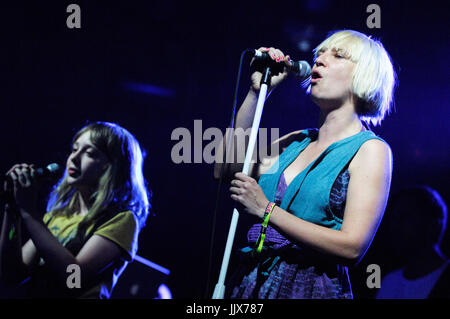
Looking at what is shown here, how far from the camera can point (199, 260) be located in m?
2.17

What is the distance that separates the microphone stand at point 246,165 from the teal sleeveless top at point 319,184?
184 mm

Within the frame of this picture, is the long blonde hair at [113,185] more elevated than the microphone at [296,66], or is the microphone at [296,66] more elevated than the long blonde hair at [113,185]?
the microphone at [296,66]

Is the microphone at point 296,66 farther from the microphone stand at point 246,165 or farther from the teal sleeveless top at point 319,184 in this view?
the teal sleeveless top at point 319,184

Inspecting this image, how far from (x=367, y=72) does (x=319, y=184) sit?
1.45 ft

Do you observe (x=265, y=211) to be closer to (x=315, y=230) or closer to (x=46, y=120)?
(x=315, y=230)

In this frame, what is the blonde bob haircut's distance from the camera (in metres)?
1.30

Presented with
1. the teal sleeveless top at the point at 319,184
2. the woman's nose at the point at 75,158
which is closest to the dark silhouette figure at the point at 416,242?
the teal sleeveless top at the point at 319,184

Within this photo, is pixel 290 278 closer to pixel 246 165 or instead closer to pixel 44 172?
pixel 246 165

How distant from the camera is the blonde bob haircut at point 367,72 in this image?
1298mm

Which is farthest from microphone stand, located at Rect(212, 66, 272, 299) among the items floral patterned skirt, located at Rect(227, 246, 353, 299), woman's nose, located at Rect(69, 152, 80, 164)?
woman's nose, located at Rect(69, 152, 80, 164)

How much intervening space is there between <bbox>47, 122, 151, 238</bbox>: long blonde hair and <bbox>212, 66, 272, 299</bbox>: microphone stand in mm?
869

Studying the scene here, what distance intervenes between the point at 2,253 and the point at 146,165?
86 centimetres

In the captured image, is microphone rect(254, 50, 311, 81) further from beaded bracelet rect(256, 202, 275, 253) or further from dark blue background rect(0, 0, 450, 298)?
dark blue background rect(0, 0, 450, 298)
